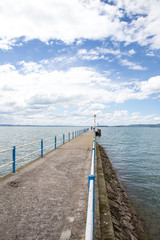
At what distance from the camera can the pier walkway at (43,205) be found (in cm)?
315

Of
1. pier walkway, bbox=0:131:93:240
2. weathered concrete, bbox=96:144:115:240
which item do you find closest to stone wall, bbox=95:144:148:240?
weathered concrete, bbox=96:144:115:240

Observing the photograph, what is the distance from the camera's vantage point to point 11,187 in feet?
17.4

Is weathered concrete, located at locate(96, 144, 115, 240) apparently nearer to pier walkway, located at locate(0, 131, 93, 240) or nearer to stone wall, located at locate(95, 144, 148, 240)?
stone wall, located at locate(95, 144, 148, 240)

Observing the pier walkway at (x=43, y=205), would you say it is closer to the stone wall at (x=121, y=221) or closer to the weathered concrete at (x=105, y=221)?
the weathered concrete at (x=105, y=221)

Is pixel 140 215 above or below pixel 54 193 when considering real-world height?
below

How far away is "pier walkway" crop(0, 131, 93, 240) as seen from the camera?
3.15 metres

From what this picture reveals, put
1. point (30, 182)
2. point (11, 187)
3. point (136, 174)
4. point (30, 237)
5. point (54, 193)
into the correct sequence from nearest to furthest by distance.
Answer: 1. point (30, 237)
2. point (54, 193)
3. point (11, 187)
4. point (30, 182)
5. point (136, 174)

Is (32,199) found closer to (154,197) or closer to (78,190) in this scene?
(78,190)

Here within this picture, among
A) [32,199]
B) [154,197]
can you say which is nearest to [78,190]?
[32,199]

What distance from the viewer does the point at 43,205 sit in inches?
164

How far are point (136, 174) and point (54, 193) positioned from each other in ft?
34.4

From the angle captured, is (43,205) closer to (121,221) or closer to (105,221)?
(105,221)

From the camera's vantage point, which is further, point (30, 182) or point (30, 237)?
point (30, 182)

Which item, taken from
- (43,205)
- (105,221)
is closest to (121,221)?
(105,221)
